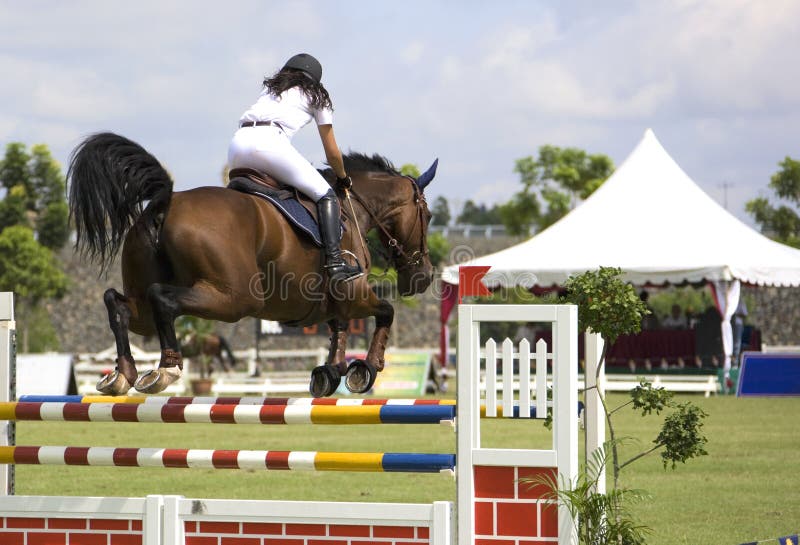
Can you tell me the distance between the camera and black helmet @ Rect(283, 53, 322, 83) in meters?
5.12

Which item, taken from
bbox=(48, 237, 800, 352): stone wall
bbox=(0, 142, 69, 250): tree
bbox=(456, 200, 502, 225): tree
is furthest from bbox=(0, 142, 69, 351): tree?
bbox=(456, 200, 502, 225): tree

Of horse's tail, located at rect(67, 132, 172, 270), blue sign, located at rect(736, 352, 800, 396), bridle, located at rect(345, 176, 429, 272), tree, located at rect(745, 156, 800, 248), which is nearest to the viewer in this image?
horse's tail, located at rect(67, 132, 172, 270)

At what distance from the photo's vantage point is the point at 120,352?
4.32 m

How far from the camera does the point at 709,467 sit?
880 cm

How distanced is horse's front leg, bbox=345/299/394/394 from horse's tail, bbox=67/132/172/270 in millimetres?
1154

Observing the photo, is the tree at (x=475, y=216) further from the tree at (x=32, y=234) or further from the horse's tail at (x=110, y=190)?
the horse's tail at (x=110, y=190)

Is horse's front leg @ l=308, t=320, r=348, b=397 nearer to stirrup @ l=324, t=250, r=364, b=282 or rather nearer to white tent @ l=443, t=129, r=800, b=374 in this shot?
stirrup @ l=324, t=250, r=364, b=282

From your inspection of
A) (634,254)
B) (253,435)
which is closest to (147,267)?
(253,435)

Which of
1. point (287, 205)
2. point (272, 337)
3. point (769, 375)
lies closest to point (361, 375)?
point (287, 205)

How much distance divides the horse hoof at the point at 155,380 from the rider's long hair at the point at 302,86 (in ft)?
4.93

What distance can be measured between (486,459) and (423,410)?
0.27 metres

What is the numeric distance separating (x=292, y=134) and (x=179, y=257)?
3.14ft

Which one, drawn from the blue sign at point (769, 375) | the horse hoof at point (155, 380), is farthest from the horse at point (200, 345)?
the horse hoof at point (155, 380)

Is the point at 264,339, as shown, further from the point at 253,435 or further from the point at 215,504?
the point at 215,504
